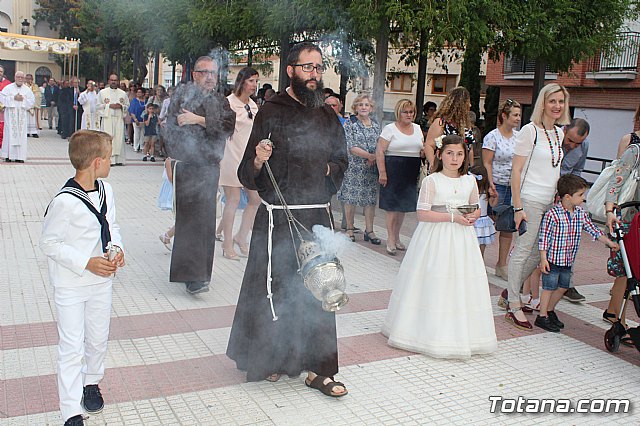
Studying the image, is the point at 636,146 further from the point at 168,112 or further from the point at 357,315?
the point at 168,112

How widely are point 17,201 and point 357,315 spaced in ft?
21.4

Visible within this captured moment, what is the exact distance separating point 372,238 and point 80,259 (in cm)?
554

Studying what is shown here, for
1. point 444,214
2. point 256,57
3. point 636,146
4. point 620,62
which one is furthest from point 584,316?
point 620,62

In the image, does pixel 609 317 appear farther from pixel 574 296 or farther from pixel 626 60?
pixel 626 60

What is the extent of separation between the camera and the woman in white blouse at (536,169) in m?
5.53

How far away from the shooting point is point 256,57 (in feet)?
40.0

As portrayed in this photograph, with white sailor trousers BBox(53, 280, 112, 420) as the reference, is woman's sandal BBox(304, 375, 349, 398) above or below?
below

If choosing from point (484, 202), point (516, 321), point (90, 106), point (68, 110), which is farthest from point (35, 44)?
point (516, 321)

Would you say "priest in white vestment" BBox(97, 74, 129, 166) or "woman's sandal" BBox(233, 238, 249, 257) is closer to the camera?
"woman's sandal" BBox(233, 238, 249, 257)

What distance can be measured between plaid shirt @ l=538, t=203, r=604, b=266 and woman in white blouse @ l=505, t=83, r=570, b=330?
0.13 meters

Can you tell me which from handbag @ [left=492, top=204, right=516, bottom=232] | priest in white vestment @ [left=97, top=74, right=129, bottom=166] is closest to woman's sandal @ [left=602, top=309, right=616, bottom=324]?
handbag @ [left=492, top=204, right=516, bottom=232]

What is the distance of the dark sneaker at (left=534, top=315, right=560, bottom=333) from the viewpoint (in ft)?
18.5

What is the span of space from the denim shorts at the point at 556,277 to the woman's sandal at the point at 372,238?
10.5ft

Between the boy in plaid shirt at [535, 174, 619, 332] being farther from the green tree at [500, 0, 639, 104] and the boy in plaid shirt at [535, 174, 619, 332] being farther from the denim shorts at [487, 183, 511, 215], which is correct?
the green tree at [500, 0, 639, 104]
